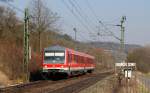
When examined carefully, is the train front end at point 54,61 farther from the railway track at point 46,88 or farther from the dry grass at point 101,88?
the dry grass at point 101,88

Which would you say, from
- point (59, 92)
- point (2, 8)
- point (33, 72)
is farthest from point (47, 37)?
point (59, 92)

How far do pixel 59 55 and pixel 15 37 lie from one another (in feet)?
51.7

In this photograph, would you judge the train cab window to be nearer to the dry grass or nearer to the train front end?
the train front end

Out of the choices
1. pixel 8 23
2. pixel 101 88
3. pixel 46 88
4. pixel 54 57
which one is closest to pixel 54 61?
pixel 54 57

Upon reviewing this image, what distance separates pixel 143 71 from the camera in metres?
101

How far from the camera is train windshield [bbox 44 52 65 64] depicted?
46.3 metres

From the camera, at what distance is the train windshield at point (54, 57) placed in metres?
46.3

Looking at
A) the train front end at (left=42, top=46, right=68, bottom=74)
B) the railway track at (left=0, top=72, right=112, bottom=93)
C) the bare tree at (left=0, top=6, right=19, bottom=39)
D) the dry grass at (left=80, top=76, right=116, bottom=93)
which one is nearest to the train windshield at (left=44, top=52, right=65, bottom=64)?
the train front end at (left=42, top=46, right=68, bottom=74)

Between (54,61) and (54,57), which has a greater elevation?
(54,57)

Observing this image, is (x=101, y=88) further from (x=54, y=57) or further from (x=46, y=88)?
(x=54, y=57)

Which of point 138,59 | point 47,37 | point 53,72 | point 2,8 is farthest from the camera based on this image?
point 138,59

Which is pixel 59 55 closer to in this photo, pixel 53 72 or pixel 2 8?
pixel 53 72

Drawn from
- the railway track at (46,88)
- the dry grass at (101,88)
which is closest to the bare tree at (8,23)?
the railway track at (46,88)

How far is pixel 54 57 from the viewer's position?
4659 cm
